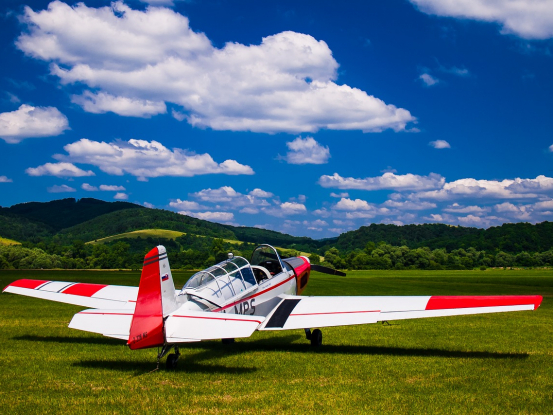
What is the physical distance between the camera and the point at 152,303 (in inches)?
247

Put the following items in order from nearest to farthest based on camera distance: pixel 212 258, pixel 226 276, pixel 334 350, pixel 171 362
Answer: pixel 171 362, pixel 226 276, pixel 334 350, pixel 212 258

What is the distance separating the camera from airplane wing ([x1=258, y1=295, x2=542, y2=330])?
7.98 m

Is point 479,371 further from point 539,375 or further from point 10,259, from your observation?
point 10,259

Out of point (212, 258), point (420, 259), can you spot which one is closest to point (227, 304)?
point (212, 258)

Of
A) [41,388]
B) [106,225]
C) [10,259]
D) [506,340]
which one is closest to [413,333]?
[506,340]

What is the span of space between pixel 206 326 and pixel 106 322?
1.48m

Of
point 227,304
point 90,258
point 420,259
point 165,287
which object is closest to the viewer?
point 165,287

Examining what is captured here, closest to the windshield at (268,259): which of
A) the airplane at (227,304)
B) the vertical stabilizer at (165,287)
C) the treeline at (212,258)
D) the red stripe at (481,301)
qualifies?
the airplane at (227,304)

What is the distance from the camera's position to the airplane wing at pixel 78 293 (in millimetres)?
10148

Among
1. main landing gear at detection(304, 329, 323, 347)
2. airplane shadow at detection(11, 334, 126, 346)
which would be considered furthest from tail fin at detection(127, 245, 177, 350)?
main landing gear at detection(304, 329, 323, 347)

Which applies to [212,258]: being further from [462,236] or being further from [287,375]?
[462,236]

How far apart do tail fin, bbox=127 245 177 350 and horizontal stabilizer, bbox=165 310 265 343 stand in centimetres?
14

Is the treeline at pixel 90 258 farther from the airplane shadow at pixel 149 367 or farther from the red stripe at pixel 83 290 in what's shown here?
the airplane shadow at pixel 149 367

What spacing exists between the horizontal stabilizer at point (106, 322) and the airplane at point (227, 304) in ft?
0.04
